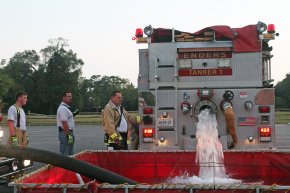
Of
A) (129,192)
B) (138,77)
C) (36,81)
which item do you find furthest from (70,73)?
(129,192)

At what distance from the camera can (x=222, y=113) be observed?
9.41 metres

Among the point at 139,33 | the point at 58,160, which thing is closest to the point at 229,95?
the point at 139,33

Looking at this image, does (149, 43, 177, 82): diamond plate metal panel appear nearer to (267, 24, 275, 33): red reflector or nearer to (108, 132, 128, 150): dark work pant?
(108, 132, 128, 150): dark work pant

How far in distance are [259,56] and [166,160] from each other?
3.82m

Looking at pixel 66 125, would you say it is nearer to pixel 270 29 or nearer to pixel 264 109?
pixel 264 109

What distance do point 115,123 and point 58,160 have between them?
179 inches

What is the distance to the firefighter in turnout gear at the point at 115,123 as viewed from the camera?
787 centimetres

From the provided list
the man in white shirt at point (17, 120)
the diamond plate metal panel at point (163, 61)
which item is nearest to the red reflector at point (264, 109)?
the diamond plate metal panel at point (163, 61)

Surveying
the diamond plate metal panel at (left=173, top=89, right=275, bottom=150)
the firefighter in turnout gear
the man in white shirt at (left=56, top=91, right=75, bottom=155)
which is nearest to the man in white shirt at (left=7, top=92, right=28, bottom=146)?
the man in white shirt at (left=56, top=91, right=75, bottom=155)

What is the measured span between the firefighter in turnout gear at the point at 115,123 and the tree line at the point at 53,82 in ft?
183

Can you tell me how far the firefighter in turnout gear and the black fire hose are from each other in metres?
3.56

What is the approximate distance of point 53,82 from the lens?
78375 millimetres

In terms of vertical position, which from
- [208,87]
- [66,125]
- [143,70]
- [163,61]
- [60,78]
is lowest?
[66,125]

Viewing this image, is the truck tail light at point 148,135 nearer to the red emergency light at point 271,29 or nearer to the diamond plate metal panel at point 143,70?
the diamond plate metal panel at point 143,70
